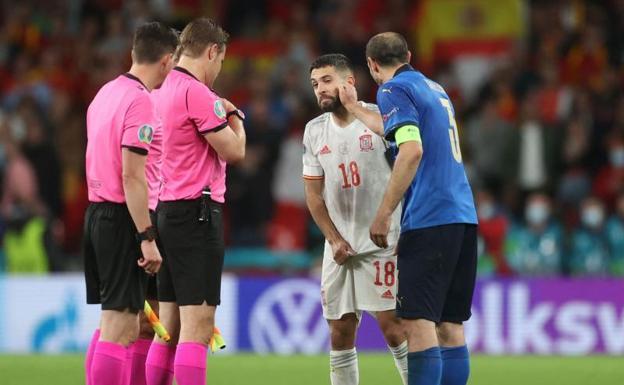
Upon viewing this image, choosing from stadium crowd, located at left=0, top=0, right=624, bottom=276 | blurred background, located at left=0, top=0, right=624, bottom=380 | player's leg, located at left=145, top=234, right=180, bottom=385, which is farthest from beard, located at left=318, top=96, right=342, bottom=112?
stadium crowd, located at left=0, top=0, right=624, bottom=276

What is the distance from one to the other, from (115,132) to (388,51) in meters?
1.63

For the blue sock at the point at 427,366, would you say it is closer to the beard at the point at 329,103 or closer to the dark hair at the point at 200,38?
the beard at the point at 329,103

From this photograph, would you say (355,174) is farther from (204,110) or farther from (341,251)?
(204,110)

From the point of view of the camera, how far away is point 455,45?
17.7m

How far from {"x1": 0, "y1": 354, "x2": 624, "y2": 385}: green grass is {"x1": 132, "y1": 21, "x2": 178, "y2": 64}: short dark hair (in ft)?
11.2

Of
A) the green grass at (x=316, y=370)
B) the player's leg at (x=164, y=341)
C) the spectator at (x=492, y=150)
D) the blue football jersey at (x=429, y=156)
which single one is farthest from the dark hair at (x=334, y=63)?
the spectator at (x=492, y=150)

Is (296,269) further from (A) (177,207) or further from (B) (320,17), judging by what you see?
(A) (177,207)

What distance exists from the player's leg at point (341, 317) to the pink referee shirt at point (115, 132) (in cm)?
158

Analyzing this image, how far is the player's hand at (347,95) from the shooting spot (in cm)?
805

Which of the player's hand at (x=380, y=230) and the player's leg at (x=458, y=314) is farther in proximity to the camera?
the player's leg at (x=458, y=314)

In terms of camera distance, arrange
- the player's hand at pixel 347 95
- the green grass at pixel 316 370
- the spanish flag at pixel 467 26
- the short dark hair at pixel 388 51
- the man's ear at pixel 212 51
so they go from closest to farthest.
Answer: the short dark hair at pixel 388 51
the man's ear at pixel 212 51
the player's hand at pixel 347 95
the green grass at pixel 316 370
the spanish flag at pixel 467 26

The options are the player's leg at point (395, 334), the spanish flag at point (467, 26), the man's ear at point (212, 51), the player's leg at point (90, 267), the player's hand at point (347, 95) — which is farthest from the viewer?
the spanish flag at point (467, 26)

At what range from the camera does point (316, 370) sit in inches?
436

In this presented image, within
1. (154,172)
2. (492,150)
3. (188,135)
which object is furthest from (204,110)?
(492,150)
